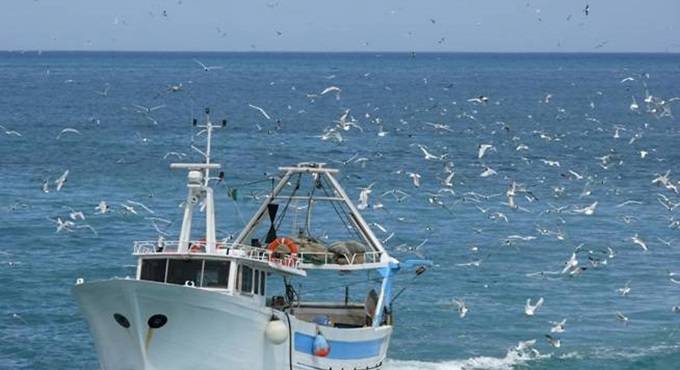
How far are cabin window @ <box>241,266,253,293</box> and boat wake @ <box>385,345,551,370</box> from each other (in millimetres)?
8230

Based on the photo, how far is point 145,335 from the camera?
35.8m

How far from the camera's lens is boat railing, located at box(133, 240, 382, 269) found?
3638 centimetres

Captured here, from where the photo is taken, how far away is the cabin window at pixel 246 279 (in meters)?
36.9

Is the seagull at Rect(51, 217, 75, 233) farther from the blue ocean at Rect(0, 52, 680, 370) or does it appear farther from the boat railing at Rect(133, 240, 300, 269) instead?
the boat railing at Rect(133, 240, 300, 269)

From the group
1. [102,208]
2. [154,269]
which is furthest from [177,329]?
[102,208]

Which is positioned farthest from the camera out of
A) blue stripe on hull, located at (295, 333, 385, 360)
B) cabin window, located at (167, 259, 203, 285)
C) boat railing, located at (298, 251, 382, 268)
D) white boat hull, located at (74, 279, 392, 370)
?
boat railing, located at (298, 251, 382, 268)

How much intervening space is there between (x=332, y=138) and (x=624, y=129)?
32590mm

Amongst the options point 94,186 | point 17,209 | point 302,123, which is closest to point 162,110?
point 302,123

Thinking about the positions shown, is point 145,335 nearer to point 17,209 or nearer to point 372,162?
point 17,209

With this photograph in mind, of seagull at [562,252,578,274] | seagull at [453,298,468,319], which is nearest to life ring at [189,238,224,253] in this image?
seagull at [453,298,468,319]

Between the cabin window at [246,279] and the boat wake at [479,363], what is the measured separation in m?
8.23

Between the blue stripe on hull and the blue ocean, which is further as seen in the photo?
the blue ocean

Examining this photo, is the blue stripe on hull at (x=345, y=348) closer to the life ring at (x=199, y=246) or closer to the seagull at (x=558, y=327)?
the life ring at (x=199, y=246)

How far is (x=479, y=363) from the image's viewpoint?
1799 inches
